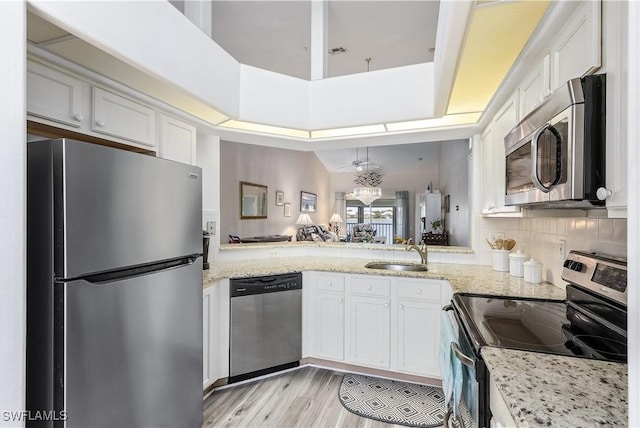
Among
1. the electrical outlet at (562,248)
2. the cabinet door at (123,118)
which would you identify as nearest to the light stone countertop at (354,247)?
the electrical outlet at (562,248)

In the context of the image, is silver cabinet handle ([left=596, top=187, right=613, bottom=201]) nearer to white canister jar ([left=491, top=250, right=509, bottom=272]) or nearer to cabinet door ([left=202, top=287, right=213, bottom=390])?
white canister jar ([left=491, top=250, right=509, bottom=272])

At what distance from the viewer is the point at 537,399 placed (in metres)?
0.78

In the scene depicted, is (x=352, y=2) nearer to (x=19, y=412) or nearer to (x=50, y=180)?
(x=50, y=180)

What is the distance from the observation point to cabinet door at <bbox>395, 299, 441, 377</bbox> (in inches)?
93.8

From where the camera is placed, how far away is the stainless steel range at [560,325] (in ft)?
3.50

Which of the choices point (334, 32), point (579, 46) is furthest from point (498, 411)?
point (334, 32)

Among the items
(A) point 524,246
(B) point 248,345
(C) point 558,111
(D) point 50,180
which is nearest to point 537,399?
(C) point 558,111

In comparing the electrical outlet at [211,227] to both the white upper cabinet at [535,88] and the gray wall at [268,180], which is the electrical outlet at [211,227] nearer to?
the gray wall at [268,180]

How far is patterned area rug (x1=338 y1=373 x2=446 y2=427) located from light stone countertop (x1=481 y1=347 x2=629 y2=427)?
134cm

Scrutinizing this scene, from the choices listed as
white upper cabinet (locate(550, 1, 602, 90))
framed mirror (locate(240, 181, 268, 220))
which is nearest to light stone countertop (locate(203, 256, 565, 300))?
white upper cabinet (locate(550, 1, 602, 90))

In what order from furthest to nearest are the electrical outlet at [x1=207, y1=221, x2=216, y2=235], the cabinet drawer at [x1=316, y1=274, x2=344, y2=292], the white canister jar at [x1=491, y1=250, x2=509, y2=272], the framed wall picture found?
the framed wall picture → the electrical outlet at [x1=207, y1=221, x2=216, y2=235] → the cabinet drawer at [x1=316, y1=274, x2=344, y2=292] → the white canister jar at [x1=491, y1=250, x2=509, y2=272]

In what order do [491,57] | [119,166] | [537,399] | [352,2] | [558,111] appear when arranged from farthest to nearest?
[352,2] < [491,57] < [119,166] < [558,111] < [537,399]

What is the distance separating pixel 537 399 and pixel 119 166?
1563 millimetres

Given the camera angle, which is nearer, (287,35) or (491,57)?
(491,57)
